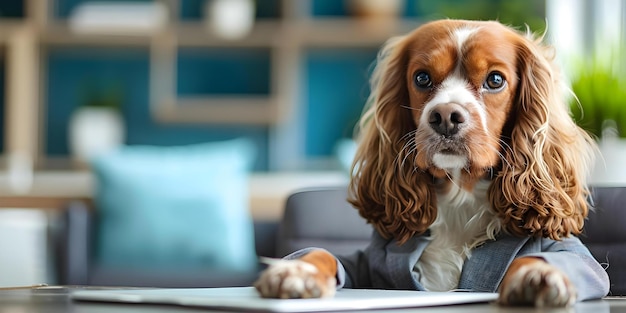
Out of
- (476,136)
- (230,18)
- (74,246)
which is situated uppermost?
(230,18)

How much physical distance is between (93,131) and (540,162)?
366 cm

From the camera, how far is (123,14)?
15.2 ft

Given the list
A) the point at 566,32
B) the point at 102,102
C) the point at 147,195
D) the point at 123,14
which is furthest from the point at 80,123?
the point at 566,32

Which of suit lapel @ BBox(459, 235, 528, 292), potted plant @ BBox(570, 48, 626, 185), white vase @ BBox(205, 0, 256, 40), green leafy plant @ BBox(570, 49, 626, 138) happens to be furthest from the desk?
white vase @ BBox(205, 0, 256, 40)

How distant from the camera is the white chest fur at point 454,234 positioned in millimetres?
1292

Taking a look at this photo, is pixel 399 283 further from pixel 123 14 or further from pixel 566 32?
pixel 123 14

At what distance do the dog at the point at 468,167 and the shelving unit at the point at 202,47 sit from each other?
125 inches

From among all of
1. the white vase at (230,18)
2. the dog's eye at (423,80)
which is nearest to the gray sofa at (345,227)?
the dog's eye at (423,80)

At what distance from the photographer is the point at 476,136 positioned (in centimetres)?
124

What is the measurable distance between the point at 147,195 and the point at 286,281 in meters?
2.73

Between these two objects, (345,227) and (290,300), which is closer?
(290,300)

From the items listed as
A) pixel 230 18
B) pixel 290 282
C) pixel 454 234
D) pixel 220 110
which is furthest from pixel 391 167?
pixel 230 18

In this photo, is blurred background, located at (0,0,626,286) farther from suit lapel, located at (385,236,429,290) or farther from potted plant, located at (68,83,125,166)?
suit lapel, located at (385,236,429,290)

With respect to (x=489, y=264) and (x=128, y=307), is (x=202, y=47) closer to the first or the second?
(x=489, y=264)
